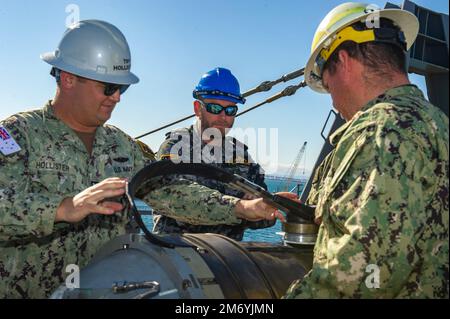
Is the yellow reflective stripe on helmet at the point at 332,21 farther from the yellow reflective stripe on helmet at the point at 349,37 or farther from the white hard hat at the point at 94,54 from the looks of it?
the white hard hat at the point at 94,54

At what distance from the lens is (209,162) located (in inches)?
202

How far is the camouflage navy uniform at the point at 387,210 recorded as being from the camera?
197 cm

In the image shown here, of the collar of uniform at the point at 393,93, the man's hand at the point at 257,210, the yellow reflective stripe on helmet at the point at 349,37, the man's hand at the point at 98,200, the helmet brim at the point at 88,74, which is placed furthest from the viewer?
the helmet brim at the point at 88,74

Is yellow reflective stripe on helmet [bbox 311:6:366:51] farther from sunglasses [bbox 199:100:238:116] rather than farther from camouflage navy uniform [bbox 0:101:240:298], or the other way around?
sunglasses [bbox 199:100:238:116]

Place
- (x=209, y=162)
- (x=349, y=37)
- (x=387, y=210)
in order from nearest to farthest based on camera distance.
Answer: (x=387, y=210) → (x=349, y=37) → (x=209, y=162)

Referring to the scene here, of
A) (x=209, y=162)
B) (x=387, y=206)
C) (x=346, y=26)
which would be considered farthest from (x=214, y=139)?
(x=387, y=206)

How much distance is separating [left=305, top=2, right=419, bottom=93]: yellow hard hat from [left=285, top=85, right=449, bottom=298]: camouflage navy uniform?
18.2 inches

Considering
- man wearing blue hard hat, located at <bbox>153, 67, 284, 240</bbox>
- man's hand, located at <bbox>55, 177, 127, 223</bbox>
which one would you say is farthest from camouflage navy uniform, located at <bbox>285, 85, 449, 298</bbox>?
man wearing blue hard hat, located at <bbox>153, 67, 284, 240</bbox>

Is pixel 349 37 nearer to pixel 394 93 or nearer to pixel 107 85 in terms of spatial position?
pixel 394 93

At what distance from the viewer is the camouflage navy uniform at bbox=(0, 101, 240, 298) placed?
2.91 meters

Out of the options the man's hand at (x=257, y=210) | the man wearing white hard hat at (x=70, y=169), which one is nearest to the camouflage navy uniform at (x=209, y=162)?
the man wearing white hard hat at (x=70, y=169)

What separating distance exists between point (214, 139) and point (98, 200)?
2650mm

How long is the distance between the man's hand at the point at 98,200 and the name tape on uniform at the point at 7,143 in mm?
657

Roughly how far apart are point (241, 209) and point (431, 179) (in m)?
1.76
